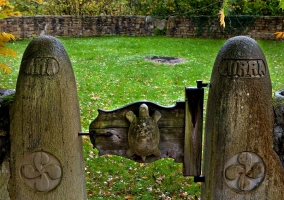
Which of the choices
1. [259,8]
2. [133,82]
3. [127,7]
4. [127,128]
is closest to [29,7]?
[127,7]

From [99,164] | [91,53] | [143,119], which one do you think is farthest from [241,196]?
[91,53]

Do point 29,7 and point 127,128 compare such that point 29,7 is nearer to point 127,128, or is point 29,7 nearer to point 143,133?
point 127,128

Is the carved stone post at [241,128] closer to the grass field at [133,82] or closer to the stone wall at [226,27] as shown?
the grass field at [133,82]

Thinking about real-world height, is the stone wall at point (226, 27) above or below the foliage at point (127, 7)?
below

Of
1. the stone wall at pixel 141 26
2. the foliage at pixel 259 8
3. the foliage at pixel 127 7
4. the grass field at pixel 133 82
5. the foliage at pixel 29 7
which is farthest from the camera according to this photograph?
the foliage at pixel 29 7

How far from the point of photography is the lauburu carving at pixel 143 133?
2.50m

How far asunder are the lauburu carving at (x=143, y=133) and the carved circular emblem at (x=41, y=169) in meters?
0.59

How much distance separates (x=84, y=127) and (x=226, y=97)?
3.87 meters

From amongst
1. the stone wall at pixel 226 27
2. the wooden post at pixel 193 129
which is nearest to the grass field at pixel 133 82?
the stone wall at pixel 226 27

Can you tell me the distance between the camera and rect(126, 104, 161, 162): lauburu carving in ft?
8.21

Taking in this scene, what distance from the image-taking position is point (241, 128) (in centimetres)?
237

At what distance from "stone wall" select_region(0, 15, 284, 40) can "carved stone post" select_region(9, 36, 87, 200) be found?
1310cm

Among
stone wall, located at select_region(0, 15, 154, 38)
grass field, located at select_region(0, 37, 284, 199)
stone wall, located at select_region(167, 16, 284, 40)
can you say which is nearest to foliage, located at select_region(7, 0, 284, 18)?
stone wall, located at select_region(167, 16, 284, 40)

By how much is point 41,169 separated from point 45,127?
0.32 m
